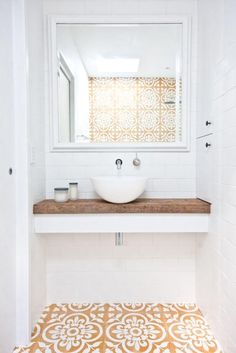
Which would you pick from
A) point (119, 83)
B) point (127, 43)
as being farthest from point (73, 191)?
point (127, 43)

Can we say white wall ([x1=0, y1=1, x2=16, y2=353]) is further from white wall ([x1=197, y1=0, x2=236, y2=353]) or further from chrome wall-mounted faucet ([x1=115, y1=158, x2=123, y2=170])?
white wall ([x1=197, y1=0, x2=236, y2=353])

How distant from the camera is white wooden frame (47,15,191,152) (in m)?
1.94

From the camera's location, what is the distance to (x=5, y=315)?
143 cm

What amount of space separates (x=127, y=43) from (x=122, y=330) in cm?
205

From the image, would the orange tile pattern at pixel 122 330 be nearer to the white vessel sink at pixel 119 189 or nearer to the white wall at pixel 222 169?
the white wall at pixel 222 169

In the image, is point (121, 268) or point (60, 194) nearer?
point (60, 194)

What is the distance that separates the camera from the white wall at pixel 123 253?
2004 mm

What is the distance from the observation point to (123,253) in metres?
2.03

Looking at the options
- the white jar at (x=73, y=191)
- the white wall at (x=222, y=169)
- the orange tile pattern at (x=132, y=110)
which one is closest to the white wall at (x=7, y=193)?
the white jar at (x=73, y=191)

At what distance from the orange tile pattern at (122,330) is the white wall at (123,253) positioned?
106 mm

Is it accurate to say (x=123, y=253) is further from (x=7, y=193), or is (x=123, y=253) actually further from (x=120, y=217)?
(x=7, y=193)

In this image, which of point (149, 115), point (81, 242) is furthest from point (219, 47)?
point (81, 242)

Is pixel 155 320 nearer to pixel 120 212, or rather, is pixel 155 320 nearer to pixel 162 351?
pixel 162 351

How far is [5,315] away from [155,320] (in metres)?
0.99
